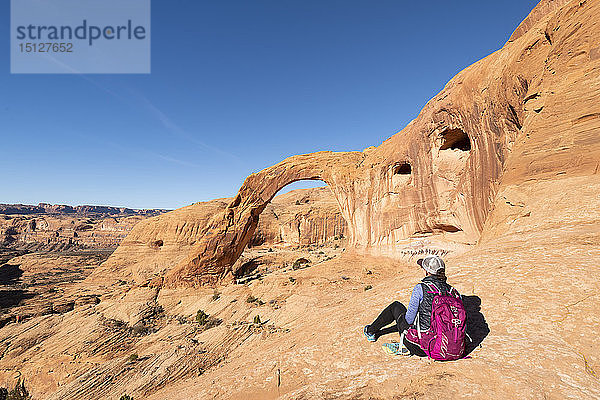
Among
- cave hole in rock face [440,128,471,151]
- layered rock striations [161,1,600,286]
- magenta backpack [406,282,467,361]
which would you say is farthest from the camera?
cave hole in rock face [440,128,471,151]

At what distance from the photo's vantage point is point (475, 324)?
3838 mm

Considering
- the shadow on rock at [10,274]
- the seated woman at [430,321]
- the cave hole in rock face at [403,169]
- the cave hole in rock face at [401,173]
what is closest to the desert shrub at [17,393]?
the seated woman at [430,321]

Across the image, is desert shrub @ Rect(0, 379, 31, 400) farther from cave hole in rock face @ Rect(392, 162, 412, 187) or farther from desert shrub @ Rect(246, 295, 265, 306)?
cave hole in rock face @ Rect(392, 162, 412, 187)

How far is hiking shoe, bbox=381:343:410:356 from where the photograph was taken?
11.7 feet

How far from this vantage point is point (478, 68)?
39.5 ft

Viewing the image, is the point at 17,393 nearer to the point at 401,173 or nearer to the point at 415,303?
the point at 415,303

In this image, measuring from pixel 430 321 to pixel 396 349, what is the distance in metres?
0.77

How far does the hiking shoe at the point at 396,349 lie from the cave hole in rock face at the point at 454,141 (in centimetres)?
1307

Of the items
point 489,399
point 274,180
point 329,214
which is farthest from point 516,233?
point 329,214

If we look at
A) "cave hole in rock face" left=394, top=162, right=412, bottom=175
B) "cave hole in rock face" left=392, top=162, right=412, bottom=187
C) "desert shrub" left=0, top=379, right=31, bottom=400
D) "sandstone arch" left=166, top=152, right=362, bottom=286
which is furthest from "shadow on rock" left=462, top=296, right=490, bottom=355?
"sandstone arch" left=166, top=152, right=362, bottom=286

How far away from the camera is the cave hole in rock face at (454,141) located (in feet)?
45.8

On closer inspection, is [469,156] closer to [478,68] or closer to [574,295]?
[478,68]

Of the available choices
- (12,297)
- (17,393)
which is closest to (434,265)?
(17,393)

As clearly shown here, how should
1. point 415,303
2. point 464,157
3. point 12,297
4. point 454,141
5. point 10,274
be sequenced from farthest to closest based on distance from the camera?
point 10,274, point 12,297, point 454,141, point 464,157, point 415,303
